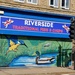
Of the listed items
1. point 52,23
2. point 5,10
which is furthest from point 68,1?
point 5,10

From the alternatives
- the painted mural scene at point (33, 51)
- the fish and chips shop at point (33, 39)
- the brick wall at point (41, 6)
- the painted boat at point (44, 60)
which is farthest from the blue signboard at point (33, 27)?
the painted boat at point (44, 60)

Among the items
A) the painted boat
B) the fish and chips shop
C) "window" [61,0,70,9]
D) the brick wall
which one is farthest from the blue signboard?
the painted boat

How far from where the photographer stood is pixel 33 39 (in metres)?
19.2

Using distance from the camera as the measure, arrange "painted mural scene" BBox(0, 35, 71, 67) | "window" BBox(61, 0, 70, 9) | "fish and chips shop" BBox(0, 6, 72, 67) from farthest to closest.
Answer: "window" BBox(61, 0, 70, 9) < "painted mural scene" BBox(0, 35, 71, 67) < "fish and chips shop" BBox(0, 6, 72, 67)

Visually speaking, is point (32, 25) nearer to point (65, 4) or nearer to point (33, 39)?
point (33, 39)

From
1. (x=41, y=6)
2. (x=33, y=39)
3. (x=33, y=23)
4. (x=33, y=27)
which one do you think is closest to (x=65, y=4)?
(x=41, y=6)

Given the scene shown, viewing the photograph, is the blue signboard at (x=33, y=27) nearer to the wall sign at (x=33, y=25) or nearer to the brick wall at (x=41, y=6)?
the wall sign at (x=33, y=25)

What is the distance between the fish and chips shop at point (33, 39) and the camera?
18.0m

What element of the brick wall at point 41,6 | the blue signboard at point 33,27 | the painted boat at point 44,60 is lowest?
the painted boat at point 44,60

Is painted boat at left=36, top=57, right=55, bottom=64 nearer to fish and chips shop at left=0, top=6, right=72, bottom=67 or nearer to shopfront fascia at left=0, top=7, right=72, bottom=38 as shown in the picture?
fish and chips shop at left=0, top=6, right=72, bottom=67

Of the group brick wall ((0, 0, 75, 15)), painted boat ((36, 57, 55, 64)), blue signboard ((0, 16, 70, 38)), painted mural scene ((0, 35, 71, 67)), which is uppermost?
brick wall ((0, 0, 75, 15))

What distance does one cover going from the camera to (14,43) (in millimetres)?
18484

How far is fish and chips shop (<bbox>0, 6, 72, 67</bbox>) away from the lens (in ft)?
59.2

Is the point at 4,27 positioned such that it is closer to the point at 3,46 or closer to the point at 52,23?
the point at 3,46
